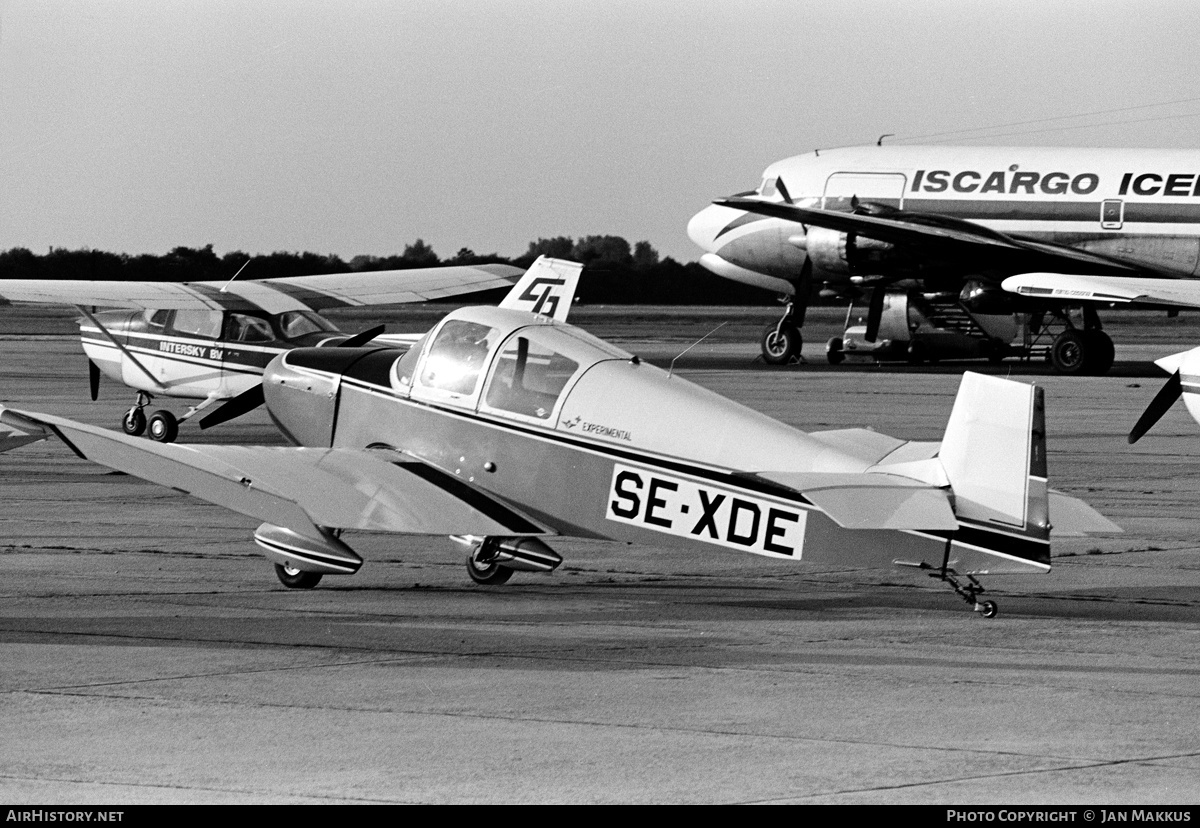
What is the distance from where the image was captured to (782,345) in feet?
122

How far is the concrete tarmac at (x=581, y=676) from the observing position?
21.6 feet

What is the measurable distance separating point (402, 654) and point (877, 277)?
28.4m

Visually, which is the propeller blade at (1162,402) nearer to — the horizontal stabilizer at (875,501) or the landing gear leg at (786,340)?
the horizontal stabilizer at (875,501)

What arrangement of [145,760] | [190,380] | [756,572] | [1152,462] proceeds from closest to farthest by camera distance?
[145,760] < [756,572] < [1152,462] < [190,380]

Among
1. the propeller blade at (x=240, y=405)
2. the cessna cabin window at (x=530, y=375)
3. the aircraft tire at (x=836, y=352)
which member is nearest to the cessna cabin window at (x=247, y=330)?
the propeller blade at (x=240, y=405)

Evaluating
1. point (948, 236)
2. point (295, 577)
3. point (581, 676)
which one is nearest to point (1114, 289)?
point (948, 236)

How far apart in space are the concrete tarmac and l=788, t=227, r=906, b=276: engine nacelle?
852 inches

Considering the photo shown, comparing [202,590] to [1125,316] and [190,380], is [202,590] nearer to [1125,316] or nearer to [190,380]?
[190,380]

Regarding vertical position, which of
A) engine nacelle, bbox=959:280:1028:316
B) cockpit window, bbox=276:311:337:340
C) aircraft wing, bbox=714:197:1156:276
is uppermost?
aircraft wing, bbox=714:197:1156:276

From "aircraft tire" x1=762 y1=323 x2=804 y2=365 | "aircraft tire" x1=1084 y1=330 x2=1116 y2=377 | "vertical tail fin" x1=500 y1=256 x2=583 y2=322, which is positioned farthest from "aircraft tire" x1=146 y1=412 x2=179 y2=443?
"aircraft tire" x1=1084 y1=330 x2=1116 y2=377

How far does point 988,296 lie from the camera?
3516cm

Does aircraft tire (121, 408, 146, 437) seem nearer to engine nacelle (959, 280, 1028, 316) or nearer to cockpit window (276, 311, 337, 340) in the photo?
cockpit window (276, 311, 337, 340)

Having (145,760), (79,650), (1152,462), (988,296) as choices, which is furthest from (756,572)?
(988,296)

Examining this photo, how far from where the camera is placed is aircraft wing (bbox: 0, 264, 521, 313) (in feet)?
67.2
